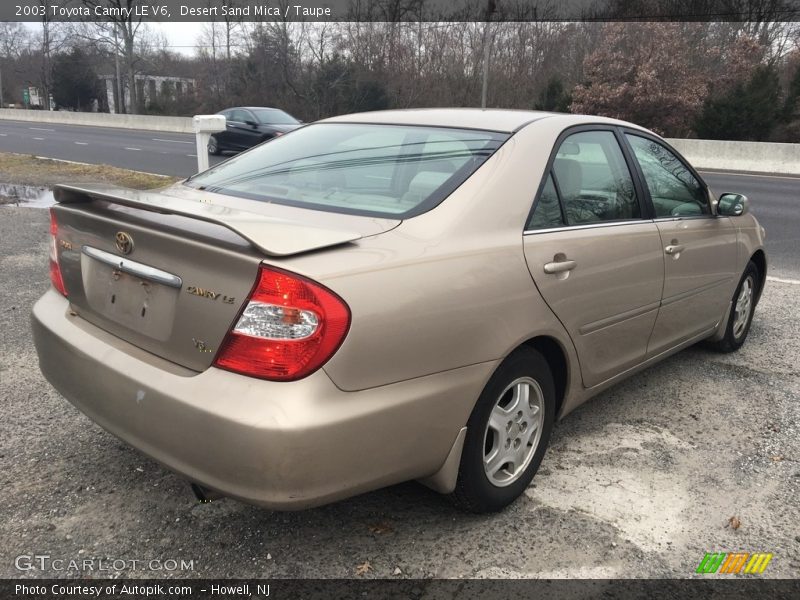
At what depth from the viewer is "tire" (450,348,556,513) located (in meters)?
2.53

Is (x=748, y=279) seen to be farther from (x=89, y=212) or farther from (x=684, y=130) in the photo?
(x=684, y=130)

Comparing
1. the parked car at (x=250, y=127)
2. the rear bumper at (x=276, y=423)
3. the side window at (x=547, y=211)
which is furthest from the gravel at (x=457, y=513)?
the parked car at (x=250, y=127)

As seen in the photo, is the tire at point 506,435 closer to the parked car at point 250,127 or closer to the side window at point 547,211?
the side window at point 547,211

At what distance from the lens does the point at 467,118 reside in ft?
10.6

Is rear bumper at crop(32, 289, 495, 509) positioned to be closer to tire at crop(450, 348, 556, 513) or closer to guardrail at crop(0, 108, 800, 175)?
tire at crop(450, 348, 556, 513)

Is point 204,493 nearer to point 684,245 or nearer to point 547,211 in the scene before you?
point 547,211

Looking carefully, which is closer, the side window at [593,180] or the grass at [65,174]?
the side window at [593,180]

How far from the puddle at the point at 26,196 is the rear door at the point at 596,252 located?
8.72 metres

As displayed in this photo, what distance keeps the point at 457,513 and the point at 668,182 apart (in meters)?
2.34

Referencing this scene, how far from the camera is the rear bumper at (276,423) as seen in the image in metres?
2.01

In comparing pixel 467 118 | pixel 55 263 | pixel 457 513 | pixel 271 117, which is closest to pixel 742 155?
pixel 271 117

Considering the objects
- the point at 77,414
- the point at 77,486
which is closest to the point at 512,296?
the point at 77,486

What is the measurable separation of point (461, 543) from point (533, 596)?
1.19 feet

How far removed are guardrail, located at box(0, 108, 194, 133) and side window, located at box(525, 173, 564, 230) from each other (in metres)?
33.2
